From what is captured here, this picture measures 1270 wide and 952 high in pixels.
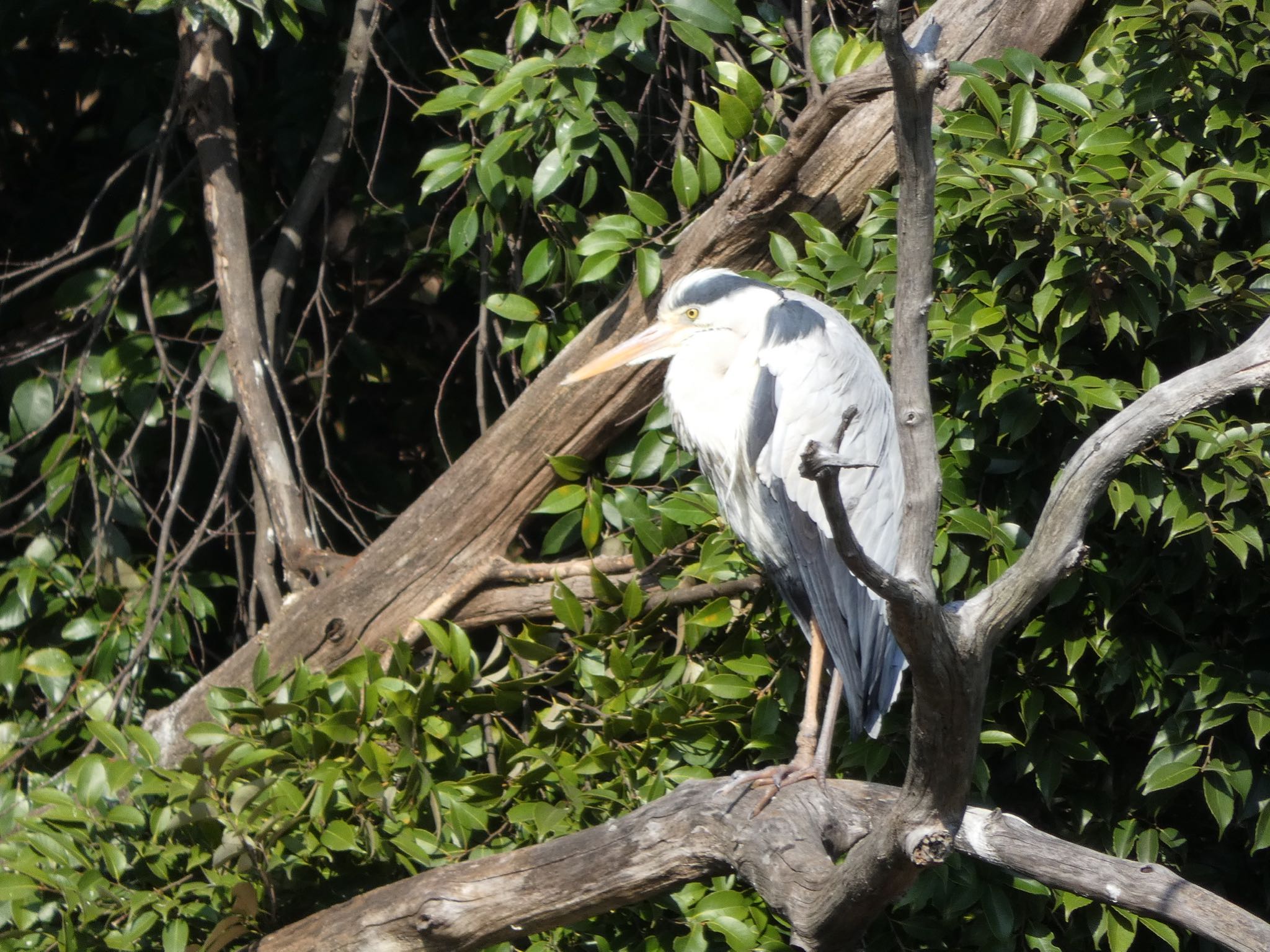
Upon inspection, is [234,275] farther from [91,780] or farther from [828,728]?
[828,728]

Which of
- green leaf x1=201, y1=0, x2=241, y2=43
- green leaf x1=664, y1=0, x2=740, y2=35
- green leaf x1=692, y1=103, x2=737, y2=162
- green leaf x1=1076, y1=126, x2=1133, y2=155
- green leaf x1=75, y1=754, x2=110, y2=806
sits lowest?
green leaf x1=75, y1=754, x2=110, y2=806

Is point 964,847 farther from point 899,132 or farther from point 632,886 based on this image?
point 899,132

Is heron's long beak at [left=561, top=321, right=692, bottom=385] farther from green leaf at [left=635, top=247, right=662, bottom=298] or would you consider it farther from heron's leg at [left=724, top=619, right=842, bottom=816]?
heron's leg at [left=724, top=619, right=842, bottom=816]

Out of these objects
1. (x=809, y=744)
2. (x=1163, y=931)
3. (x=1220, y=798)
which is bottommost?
(x=1163, y=931)

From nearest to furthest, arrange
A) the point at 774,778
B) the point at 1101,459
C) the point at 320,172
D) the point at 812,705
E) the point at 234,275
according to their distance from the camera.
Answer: the point at 1101,459, the point at 774,778, the point at 812,705, the point at 234,275, the point at 320,172

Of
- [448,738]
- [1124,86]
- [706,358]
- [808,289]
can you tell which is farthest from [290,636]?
[1124,86]

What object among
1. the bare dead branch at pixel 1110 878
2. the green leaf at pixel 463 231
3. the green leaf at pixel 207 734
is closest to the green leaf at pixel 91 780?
the green leaf at pixel 207 734

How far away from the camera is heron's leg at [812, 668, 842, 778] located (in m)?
2.09

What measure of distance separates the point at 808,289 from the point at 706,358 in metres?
0.26

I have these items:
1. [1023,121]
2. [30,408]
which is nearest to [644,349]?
[1023,121]

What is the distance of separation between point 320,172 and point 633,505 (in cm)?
114

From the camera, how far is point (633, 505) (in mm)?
2533

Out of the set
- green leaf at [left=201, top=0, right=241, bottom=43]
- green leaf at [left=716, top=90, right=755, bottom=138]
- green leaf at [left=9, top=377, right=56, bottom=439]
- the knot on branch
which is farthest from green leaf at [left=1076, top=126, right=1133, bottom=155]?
green leaf at [left=9, top=377, right=56, bottom=439]

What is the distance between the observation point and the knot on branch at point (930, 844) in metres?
1.36
